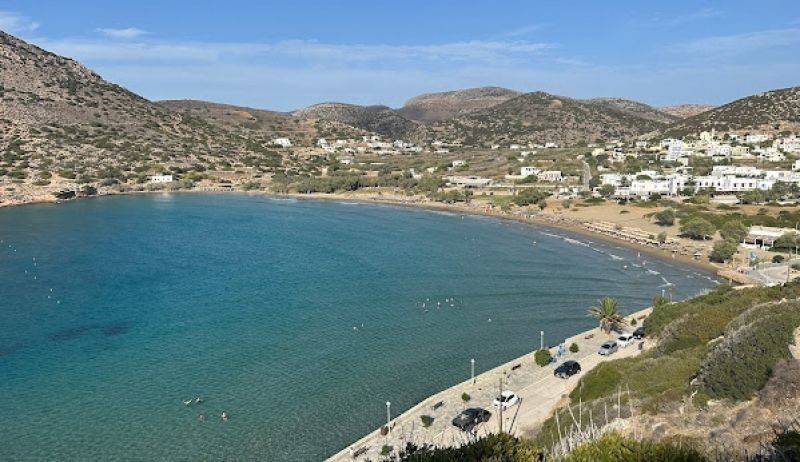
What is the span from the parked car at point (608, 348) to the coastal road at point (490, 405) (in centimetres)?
35

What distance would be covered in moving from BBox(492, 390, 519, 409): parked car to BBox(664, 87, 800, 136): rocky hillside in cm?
12972

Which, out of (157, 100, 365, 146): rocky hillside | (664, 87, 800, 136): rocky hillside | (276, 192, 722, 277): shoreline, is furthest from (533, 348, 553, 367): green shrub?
(157, 100, 365, 146): rocky hillside

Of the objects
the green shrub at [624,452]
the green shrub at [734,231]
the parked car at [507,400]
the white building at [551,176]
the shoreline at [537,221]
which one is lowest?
the shoreline at [537,221]

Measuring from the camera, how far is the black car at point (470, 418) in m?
21.4

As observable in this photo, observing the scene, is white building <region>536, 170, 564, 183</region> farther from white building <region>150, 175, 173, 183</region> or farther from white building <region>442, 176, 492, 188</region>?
white building <region>150, 175, 173, 183</region>

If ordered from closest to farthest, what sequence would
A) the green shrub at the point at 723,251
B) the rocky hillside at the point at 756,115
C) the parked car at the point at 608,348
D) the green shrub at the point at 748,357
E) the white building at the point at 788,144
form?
1. the green shrub at the point at 748,357
2. the parked car at the point at 608,348
3. the green shrub at the point at 723,251
4. the white building at the point at 788,144
5. the rocky hillside at the point at 756,115

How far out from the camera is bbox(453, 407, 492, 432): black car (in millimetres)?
21422

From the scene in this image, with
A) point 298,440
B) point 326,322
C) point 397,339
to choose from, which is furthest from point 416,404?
point 326,322

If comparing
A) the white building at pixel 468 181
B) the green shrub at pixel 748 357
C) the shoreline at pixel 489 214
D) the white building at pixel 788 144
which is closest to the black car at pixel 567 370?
the green shrub at pixel 748 357

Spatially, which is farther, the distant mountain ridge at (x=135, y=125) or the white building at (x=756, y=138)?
the white building at (x=756, y=138)

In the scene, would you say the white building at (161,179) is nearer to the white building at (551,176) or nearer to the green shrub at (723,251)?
the white building at (551,176)

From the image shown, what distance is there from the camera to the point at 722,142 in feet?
399

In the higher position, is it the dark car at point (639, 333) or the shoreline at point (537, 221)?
the dark car at point (639, 333)

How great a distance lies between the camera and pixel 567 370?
25.8 meters
